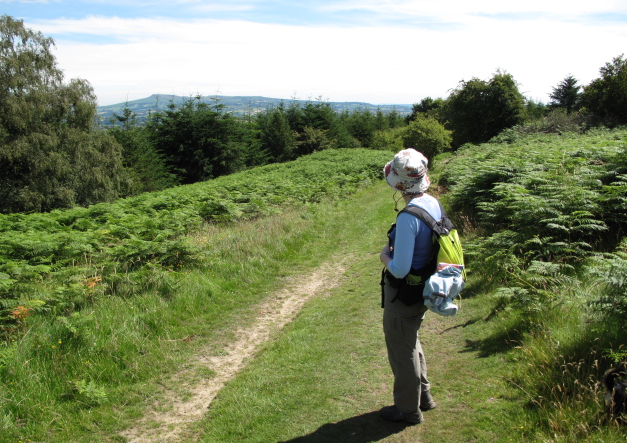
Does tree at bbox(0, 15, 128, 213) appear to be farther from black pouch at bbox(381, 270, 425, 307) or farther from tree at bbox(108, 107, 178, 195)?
black pouch at bbox(381, 270, 425, 307)

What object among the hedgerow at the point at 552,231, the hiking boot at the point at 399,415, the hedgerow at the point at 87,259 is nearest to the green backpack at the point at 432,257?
the hiking boot at the point at 399,415

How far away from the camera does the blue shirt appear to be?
10.4 ft

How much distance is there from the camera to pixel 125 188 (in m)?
39.1

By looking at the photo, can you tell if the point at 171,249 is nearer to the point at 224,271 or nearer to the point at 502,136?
the point at 224,271

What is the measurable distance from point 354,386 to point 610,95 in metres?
26.8

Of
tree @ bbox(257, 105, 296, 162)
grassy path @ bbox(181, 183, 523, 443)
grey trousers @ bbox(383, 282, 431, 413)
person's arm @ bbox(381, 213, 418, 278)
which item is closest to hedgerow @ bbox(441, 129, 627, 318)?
grassy path @ bbox(181, 183, 523, 443)

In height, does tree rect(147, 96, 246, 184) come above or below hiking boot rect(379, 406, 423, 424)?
above

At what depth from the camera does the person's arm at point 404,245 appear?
125 inches

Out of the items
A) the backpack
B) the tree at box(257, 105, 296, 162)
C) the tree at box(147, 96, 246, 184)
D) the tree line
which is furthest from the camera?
the tree at box(257, 105, 296, 162)

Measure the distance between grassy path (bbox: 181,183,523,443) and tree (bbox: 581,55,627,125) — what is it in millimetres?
22868

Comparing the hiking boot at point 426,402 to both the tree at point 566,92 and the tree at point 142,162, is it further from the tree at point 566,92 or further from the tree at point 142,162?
the tree at point 566,92

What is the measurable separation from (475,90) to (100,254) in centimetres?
3148

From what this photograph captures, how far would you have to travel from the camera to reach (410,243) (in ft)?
10.4

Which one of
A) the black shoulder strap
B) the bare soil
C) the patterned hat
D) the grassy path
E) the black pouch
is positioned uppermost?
the patterned hat
